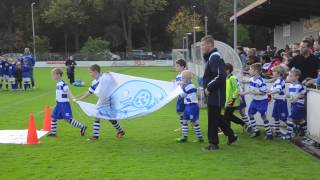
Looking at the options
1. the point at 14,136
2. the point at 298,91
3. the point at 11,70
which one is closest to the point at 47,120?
the point at 14,136

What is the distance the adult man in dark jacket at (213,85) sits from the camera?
10867 mm

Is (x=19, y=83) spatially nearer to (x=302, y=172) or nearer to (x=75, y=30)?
(x=302, y=172)

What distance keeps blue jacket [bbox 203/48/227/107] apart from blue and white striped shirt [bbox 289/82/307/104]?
85.2 inches

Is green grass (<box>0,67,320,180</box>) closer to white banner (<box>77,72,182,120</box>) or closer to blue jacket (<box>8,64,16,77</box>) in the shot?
white banner (<box>77,72,182,120</box>)

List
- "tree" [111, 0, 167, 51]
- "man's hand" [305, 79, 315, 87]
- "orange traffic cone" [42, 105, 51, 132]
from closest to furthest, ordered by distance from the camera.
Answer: "man's hand" [305, 79, 315, 87] < "orange traffic cone" [42, 105, 51, 132] < "tree" [111, 0, 167, 51]

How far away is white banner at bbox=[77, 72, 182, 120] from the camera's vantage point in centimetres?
1284

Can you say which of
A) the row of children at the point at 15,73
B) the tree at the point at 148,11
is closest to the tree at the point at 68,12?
the tree at the point at 148,11

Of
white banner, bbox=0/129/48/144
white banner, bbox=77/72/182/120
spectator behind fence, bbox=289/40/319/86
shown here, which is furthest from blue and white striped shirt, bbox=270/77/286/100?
white banner, bbox=0/129/48/144

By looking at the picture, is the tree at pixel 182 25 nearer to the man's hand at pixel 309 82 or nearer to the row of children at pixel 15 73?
the row of children at pixel 15 73

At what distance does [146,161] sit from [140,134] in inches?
146

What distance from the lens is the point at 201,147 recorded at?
11.7m

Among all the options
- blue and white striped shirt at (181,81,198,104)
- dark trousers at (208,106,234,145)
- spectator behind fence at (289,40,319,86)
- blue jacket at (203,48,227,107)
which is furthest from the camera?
spectator behind fence at (289,40,319,86)

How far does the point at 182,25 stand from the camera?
285 ft

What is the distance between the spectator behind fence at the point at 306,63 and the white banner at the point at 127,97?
3.00 metres
